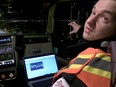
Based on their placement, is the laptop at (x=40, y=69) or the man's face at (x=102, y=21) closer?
the man's face at (x=102, y=21)

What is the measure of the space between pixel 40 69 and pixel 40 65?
3cm

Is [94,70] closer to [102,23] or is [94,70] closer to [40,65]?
[102,23]

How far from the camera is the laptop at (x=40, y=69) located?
1674mm

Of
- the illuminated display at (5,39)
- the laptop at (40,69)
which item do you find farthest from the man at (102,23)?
the laptop at (40,69)

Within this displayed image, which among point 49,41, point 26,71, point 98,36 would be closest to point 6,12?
point 49,41

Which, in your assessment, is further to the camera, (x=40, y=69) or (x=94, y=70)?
(x=40, y=69)

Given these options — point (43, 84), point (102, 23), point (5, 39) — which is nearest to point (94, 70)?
point (102, 23)

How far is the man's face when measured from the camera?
0.53 m

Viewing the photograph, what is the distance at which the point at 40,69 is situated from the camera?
1754 mm

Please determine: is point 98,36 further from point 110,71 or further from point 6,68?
point 6,68

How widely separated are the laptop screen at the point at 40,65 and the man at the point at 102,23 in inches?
45.5

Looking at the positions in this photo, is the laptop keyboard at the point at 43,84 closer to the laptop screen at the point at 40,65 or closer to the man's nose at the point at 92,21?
the laptop screen at the point at 40,65

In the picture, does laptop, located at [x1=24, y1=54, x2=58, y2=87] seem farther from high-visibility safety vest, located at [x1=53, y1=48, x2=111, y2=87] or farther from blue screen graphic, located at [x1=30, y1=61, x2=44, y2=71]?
high-visibility safety vest, located at [x1=53, y1=48, x2=111, y2=87]

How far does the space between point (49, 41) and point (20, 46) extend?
0.23 m
